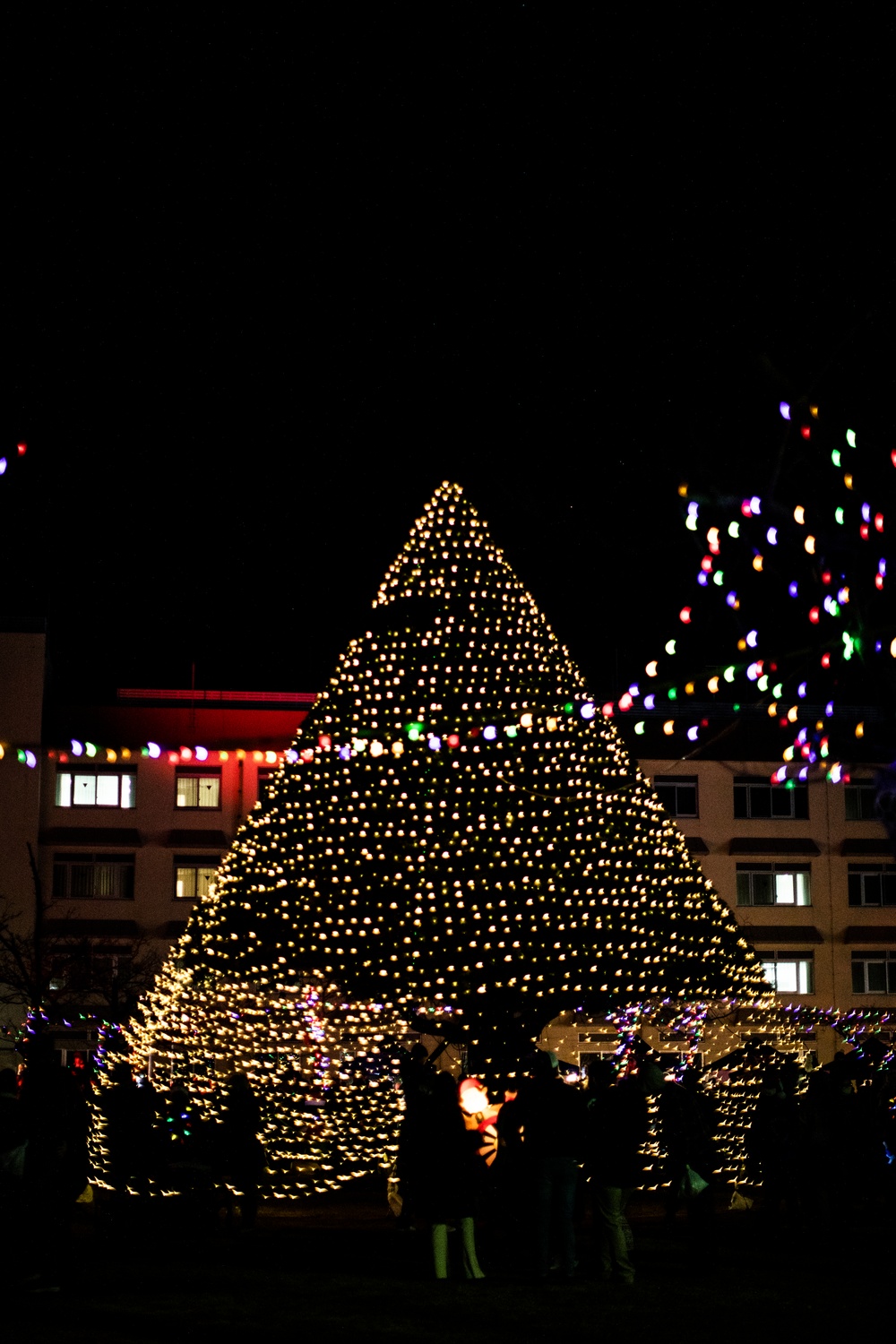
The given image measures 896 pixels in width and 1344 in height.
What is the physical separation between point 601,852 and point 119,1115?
269 inches

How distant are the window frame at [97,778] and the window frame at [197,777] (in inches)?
49.9

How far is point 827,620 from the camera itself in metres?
15.9

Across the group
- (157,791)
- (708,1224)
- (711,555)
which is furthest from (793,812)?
(708,1224)

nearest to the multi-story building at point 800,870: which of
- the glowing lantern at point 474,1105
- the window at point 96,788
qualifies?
the window at point 96,788

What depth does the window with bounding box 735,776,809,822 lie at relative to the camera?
50.0m

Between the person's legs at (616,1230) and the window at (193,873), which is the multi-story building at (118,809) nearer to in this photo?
the window at (193,873)

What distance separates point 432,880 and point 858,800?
111ft

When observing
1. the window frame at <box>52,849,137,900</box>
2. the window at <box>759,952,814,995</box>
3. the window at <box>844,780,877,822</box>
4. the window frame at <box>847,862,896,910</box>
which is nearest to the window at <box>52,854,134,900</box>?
the window frame at <box>52,849,137,900</box>

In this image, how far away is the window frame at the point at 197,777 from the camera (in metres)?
49.1

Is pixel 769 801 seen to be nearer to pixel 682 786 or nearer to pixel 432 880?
pixel 682 786

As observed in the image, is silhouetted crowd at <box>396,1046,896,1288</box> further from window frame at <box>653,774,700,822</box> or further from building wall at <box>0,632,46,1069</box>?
window frame at <box>653,774,700,822</box>

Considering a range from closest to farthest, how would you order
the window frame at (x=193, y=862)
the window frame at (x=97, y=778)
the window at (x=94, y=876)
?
the window at (x=94, y=876) < the window frame at (x=193, y=862) < the window frame at (x=97, y=778)

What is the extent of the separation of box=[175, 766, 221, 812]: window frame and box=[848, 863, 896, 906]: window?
63.1 ft

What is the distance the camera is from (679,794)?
49.6m
